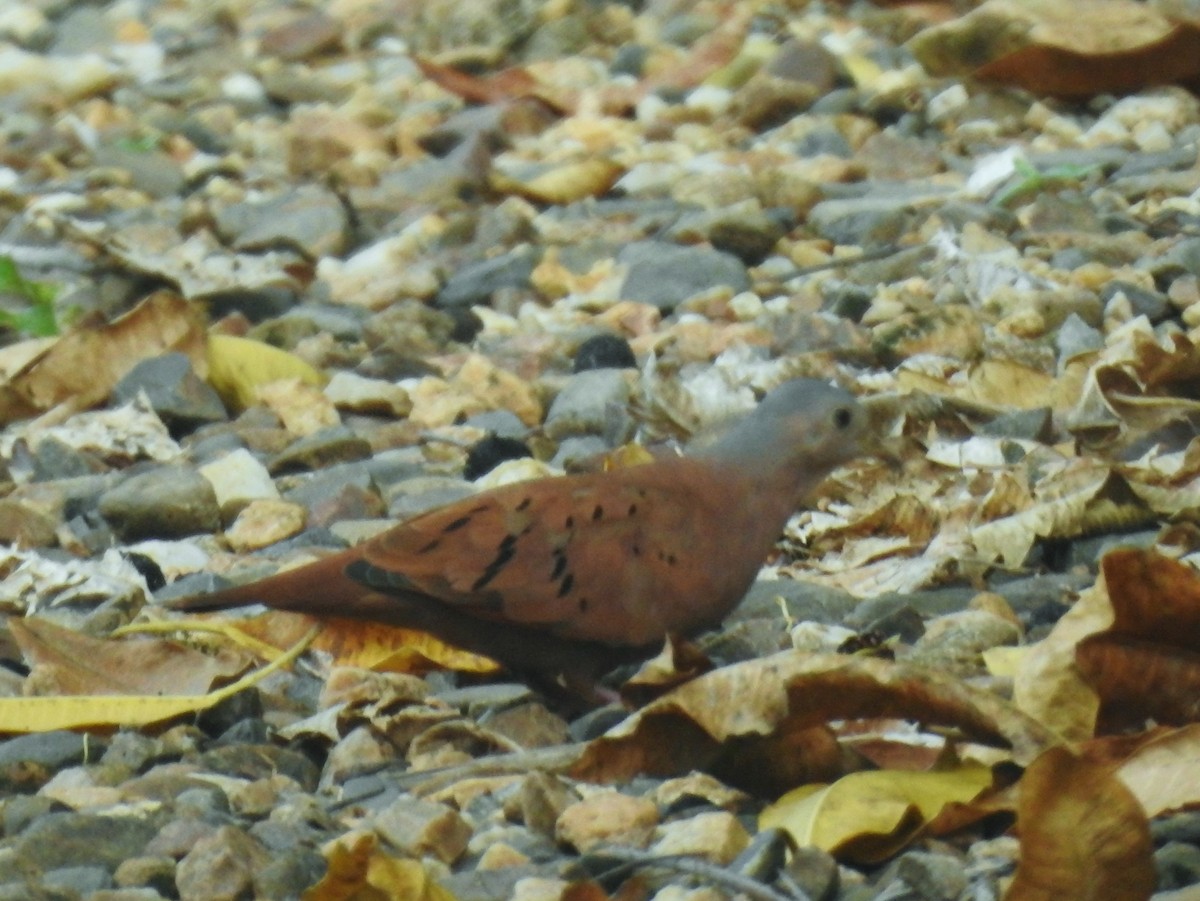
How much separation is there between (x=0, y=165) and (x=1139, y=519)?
549 centimetres

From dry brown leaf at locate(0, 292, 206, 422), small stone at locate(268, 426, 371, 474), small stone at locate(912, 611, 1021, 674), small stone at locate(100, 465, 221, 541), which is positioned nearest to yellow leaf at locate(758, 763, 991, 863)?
small stone at locate(912, 611, 1021, 674)

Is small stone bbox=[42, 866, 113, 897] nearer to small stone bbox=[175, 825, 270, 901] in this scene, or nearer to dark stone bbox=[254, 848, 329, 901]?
small stone bbox=[175, 825, 270, 901]

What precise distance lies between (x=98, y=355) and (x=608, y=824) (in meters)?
3.18

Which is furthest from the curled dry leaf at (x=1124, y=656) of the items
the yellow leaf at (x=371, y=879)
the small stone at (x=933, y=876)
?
the yellow leaf at (x=371, y=879)

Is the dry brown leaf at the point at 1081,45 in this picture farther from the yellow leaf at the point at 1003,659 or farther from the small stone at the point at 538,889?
the small stone at the point at 538,889

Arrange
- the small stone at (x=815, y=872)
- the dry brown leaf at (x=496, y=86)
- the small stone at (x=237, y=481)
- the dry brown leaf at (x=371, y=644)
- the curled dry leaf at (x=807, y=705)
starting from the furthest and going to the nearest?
the dry brown leaf at (x=496, y=86), the small stone at (x=237, y=481), the dry brown leaf at (x=371, y=644), the curled dry leaf at (x=807, y=705), the small stone at (x=815, y=872)

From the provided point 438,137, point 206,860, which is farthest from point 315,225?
point 206,860

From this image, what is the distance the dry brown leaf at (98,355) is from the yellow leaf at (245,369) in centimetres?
4

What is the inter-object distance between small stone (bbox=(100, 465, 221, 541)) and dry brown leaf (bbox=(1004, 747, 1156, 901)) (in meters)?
2.75

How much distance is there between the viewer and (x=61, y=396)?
19.2ft

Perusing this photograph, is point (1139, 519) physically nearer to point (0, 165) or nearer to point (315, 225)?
point (315, 225)

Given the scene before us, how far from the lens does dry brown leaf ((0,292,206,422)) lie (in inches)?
230

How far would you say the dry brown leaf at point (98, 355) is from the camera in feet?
19.2

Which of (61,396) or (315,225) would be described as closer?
(61,396)
